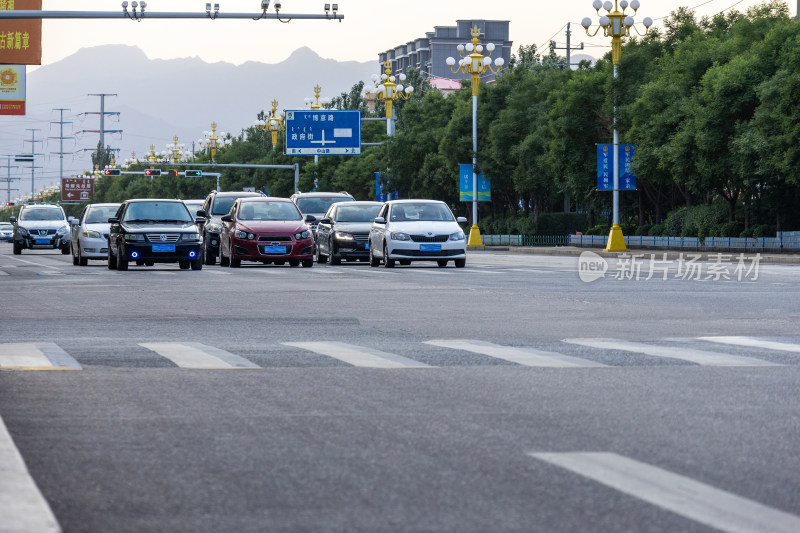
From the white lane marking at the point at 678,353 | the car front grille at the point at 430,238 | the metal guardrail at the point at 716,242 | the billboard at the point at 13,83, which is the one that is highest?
the billboard at the point at 13,83

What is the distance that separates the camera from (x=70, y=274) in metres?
30.2

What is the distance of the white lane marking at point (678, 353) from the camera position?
11039mm

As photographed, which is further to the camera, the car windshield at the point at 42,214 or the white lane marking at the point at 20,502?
the car windshield at the point at 42,214

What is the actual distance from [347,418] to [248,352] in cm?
413

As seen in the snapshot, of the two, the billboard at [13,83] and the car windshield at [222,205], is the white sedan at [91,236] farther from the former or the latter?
the billboard at [13,83]

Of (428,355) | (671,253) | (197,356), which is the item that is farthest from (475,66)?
(197,356)

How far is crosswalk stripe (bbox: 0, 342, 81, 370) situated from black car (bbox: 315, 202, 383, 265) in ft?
82.9

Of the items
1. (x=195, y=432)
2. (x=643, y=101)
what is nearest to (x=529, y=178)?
(x=643, y=101)

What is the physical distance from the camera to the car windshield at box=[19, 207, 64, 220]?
185 feet

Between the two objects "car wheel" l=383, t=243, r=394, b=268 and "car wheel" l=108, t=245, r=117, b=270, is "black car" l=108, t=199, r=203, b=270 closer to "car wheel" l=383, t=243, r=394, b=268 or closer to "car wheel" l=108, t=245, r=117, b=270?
"car wheel" l=108, t=245, r=117, b=270

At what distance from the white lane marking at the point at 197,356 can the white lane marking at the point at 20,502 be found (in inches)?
166

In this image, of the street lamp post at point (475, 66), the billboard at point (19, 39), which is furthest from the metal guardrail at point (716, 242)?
the billboard at point (19, 39)

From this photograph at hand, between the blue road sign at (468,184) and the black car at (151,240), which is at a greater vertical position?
the blue road sign at (468,184)

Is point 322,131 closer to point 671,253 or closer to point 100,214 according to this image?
point 671,253
